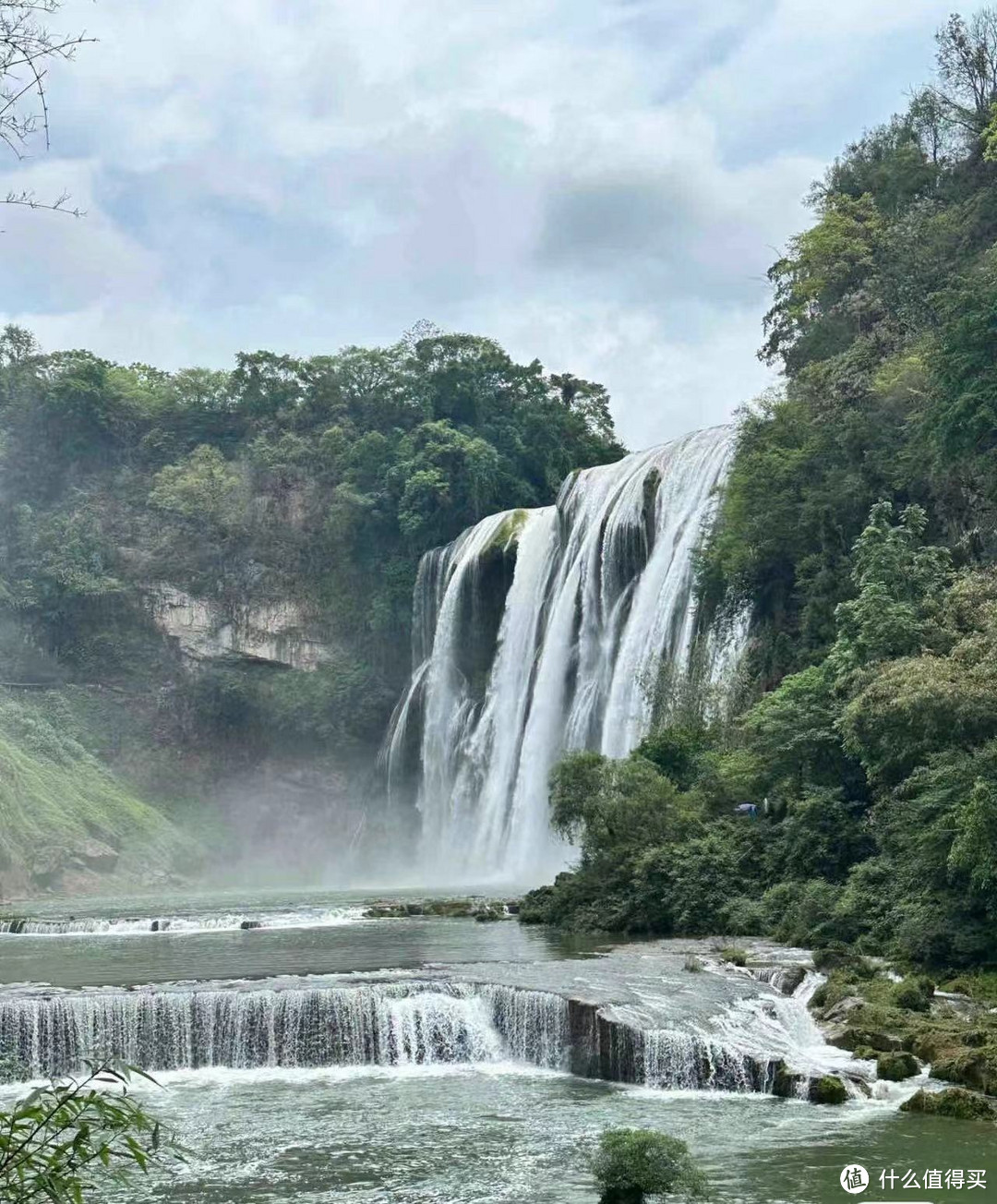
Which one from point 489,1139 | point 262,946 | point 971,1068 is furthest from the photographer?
point 262,946

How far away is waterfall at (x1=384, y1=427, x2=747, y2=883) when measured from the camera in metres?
39.4

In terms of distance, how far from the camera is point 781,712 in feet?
90.5

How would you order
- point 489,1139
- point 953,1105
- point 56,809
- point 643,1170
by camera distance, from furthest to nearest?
point 56,809 < point 953,1105 < point 489,1139 < point 643,1170

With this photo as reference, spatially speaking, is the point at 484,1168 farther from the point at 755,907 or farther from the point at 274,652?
the point at 274,652

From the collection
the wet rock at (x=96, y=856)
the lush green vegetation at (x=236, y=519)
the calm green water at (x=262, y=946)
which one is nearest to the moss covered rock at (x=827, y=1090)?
the calm green water at (x=262, y=946)

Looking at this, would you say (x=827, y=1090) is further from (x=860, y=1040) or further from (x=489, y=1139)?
(x=489, y=1139)

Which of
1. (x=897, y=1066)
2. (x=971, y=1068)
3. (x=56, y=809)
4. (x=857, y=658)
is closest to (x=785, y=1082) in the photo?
(x=897, y=1066)

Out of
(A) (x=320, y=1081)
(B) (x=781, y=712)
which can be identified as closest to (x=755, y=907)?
(B) (x=781, y=712)

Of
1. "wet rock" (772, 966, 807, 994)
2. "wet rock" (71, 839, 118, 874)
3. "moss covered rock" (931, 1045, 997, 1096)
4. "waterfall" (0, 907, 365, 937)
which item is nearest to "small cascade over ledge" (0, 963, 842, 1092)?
"wet rock" (772, 966, 807, 994)

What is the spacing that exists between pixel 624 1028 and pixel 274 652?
4479 cm

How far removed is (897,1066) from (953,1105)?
142 centimetres

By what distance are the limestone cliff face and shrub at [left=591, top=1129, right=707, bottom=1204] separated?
49.1 metres

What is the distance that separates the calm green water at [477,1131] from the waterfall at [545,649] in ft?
59.0

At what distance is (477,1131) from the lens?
14.1 metres
